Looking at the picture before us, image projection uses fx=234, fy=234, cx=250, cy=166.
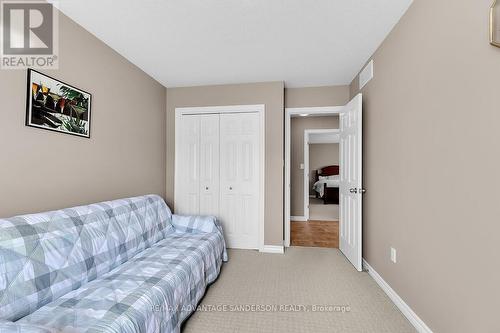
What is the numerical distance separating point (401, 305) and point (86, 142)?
10.2 ft

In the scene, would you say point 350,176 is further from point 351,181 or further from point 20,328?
point 20,328

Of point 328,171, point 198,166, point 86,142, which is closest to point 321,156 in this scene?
point 328,171

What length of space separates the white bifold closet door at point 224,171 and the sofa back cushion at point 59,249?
138 cm

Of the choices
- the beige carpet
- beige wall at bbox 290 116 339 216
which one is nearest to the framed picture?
the beige carpet

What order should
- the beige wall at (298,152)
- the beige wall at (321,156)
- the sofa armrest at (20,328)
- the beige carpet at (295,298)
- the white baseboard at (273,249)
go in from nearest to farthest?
the sofa armrest at (20,328) < the beige carpet at (295,298) < the white baseboard at (273,249) < the beige wall at (298,152) < the beige wall at (321,156)

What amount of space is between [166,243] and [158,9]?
205cm

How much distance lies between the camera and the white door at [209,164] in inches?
138

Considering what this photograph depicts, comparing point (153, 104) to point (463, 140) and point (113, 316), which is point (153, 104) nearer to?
point (113, 316)

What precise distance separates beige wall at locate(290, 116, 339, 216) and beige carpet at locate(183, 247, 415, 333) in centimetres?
235

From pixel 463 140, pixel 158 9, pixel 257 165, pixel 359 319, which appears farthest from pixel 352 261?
pixel 158 9

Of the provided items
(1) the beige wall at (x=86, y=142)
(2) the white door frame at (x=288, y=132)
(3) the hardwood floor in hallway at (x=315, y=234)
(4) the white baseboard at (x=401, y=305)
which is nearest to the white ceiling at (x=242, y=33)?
(1) the beige wall at (x=86, y=142)

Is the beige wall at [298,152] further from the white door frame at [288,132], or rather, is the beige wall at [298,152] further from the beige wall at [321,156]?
the beige wall at [321,156]

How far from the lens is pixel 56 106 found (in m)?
1.88

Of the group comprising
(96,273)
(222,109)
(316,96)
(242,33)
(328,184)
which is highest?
(242,33)
